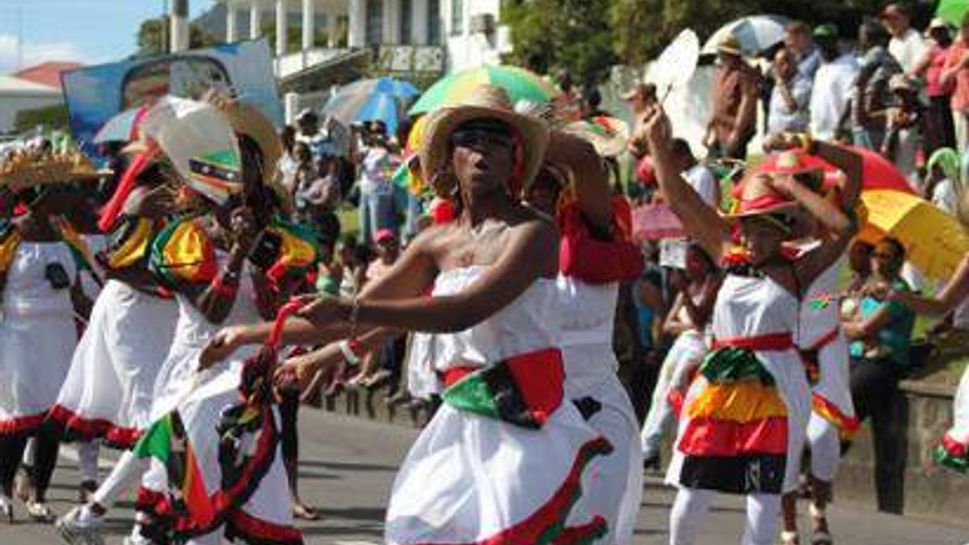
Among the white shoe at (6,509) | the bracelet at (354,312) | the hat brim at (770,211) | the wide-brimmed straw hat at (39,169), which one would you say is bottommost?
the white shoe at (6,509)

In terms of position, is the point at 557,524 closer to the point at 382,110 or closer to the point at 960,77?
the point at 960,77

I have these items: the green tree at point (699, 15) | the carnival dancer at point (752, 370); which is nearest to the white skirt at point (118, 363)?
the carnival dancer at point (752, 370)

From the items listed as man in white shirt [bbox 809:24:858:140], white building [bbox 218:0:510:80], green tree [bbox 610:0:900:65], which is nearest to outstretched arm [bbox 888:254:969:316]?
man in white shirt [bbox 809:24:858:140]

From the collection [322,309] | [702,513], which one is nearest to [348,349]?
[322,309]

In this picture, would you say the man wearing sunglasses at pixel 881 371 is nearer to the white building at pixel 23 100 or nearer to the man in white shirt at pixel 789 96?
the man in white shirt at pixel 789 96

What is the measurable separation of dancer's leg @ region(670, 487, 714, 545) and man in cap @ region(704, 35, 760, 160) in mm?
7479

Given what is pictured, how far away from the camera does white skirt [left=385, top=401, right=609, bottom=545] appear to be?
281 inches

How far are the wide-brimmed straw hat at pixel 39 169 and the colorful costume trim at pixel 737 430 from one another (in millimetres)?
4210

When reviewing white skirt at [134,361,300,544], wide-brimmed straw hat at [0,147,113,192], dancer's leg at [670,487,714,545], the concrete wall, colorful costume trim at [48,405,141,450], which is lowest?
the concrete wall

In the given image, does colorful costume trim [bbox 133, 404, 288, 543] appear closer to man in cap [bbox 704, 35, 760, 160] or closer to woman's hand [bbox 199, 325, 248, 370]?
A: woman's hand [bbox 199, 325, 248, 370]

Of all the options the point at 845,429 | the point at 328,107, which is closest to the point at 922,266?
the point at 845,429

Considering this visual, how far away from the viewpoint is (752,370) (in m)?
10.4

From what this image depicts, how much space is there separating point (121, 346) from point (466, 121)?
213 inches

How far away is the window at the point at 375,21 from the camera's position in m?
73.7
